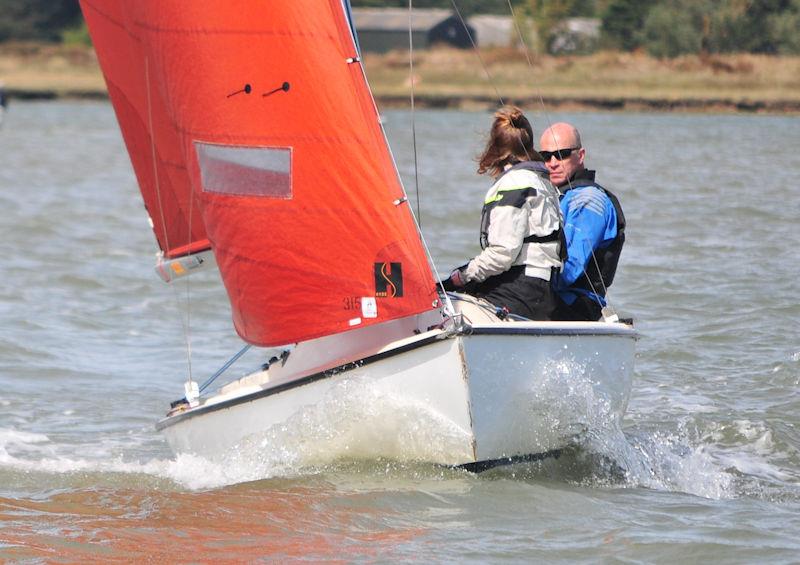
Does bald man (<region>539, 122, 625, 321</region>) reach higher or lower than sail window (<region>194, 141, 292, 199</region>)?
lower

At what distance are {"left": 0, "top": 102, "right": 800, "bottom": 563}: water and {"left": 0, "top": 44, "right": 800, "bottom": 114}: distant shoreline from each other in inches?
878

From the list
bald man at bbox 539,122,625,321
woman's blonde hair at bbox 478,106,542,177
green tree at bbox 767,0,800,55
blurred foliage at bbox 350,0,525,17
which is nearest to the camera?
woman's blonde hair at bbox 478,106,542,177

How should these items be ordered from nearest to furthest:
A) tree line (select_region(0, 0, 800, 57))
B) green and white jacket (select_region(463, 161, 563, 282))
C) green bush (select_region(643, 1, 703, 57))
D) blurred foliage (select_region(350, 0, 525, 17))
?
green and white jacket (select_region(463, 161, 563, 282)) < tree line (select_region(0, 0, 800, 57)) < green bush (select_region(643, 1, 703, 57)) < blurred foliage (select_region(350, 0, 525, 17))

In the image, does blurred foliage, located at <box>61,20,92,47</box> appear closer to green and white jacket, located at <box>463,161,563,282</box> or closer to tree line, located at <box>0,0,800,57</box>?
tree line, located at <box>0,0,800,57</box>

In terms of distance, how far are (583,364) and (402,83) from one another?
129ft

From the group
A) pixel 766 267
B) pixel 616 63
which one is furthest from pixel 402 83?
pixel 766 267

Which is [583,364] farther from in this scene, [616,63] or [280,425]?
[616,63]

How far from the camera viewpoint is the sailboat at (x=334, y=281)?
4.53 metres

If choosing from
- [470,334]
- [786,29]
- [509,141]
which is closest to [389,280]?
[470,334]

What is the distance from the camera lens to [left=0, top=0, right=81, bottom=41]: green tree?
56.5m

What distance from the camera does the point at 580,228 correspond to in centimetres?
493

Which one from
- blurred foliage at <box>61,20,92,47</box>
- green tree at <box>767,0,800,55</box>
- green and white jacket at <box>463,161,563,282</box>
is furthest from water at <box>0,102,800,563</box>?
blurred foliage at <box>61,20,92,47</box>

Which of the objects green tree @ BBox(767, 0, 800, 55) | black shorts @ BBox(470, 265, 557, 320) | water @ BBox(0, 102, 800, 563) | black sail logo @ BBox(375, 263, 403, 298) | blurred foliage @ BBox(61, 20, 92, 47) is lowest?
Result: water @ BBox(0, 102, 800, 563)

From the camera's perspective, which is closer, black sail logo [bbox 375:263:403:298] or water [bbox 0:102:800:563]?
water [bbox 0:102:800:563]
